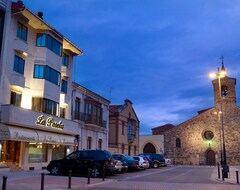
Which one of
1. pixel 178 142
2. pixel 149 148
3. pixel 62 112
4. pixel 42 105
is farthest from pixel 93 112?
pixel 149 148

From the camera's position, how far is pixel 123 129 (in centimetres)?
5425

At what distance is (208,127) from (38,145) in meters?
41.7

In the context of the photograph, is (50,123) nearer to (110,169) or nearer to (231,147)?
(110,169)

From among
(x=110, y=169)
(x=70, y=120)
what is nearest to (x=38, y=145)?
(x=70, y=120)

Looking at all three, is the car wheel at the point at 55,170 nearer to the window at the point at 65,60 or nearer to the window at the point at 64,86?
the window at the point at 64,86

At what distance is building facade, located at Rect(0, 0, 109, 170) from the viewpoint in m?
25.5

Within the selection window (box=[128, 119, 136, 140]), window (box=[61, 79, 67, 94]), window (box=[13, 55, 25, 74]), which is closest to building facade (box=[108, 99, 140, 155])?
window (box=[128, 119, 136, 140])

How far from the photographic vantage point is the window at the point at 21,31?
89.8 ft

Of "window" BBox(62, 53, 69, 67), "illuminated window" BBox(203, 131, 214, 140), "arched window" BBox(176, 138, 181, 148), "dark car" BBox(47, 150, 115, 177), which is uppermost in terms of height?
"window" BBox(62, 53, 69, 67)

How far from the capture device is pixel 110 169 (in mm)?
23219

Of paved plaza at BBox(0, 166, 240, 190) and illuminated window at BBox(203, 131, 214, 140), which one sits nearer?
paved plaza at BBox(0, 166, 240, 190)

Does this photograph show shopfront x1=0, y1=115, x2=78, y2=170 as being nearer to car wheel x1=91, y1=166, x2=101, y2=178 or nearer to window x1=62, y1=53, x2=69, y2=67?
car wheel x1=91, y1=166, x2=101, y2=178

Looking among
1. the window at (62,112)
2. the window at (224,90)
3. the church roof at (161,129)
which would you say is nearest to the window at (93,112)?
the window at (62,112)

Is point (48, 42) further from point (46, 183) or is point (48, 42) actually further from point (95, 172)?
point (46, 183)
